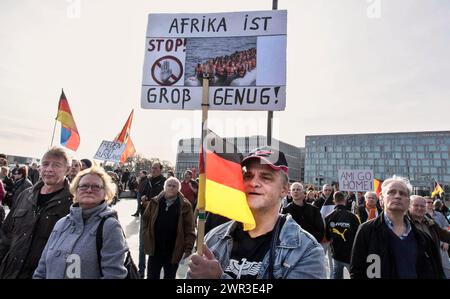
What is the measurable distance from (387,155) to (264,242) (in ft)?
451

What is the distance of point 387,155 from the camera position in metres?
125

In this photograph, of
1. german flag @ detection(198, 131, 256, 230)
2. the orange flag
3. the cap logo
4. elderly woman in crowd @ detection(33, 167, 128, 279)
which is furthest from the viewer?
the orange flag

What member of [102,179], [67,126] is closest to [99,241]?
[102,179]

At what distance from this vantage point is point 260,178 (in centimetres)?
223

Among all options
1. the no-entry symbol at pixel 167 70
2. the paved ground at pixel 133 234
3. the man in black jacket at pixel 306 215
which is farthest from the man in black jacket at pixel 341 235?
the no-entry symbol at pixel 167 70

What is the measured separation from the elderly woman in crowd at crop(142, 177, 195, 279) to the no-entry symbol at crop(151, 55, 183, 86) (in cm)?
245

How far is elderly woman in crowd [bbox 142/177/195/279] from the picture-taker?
5105mm

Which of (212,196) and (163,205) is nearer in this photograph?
(212,196)

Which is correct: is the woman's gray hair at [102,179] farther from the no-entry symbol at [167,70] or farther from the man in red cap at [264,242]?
the man in red cap at [264,242]

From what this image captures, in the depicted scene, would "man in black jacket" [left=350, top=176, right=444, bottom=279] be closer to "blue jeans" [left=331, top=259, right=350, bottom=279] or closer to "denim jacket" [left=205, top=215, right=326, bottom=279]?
"denim jacket" [left=205, top=215, right=326, bottom=279]

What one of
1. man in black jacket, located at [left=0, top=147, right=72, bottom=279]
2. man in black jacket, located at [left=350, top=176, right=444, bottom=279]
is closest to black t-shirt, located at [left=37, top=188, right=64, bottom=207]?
man in black jacket, located at [left=0, top=147, right=72, bottom=279]
